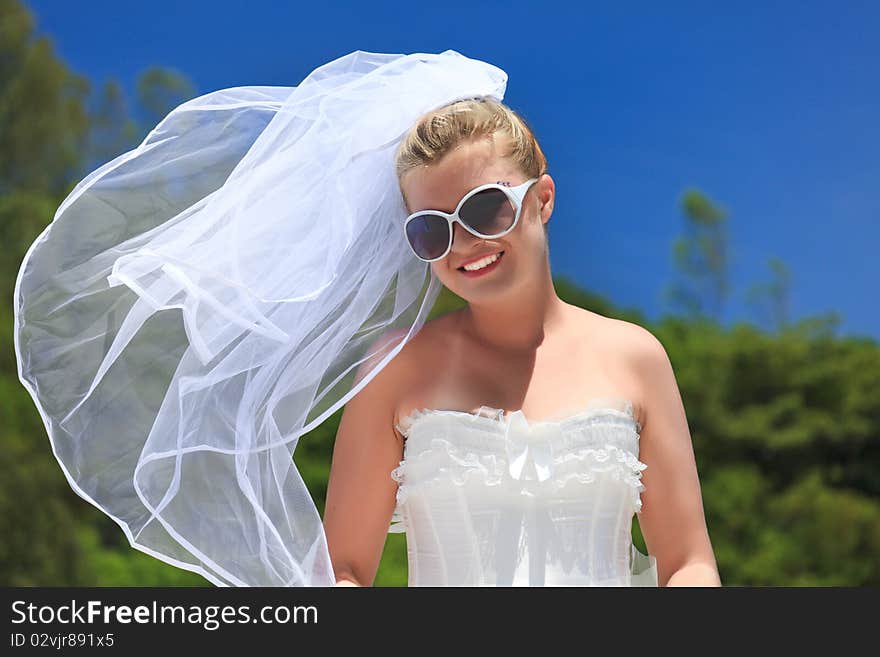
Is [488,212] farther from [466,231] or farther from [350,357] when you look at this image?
[350,357]

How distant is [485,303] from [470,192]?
0.26m

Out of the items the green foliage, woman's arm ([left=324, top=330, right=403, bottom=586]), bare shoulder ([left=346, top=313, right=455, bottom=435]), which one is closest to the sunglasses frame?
bare shoulder ([left=346, top=313, right=455, bottom=435])

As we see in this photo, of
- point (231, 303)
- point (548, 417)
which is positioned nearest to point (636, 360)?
point (548, 417)

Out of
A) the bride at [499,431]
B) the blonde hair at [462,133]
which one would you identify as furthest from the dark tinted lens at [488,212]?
the blonde hair at [462,133]

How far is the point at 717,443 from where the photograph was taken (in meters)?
12.4

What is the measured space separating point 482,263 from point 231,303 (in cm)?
52

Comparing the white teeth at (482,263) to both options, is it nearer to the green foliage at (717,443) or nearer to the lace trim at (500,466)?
the lace trim at (500,466)

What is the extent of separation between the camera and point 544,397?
2.43 m

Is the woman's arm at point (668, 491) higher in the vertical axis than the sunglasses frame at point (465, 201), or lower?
lower

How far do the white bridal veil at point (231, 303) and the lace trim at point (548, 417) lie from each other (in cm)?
14

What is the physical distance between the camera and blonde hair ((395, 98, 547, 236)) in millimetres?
2344

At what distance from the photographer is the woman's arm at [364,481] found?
2387 millimetres

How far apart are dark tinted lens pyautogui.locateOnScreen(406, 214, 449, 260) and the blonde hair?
4.9 inches
